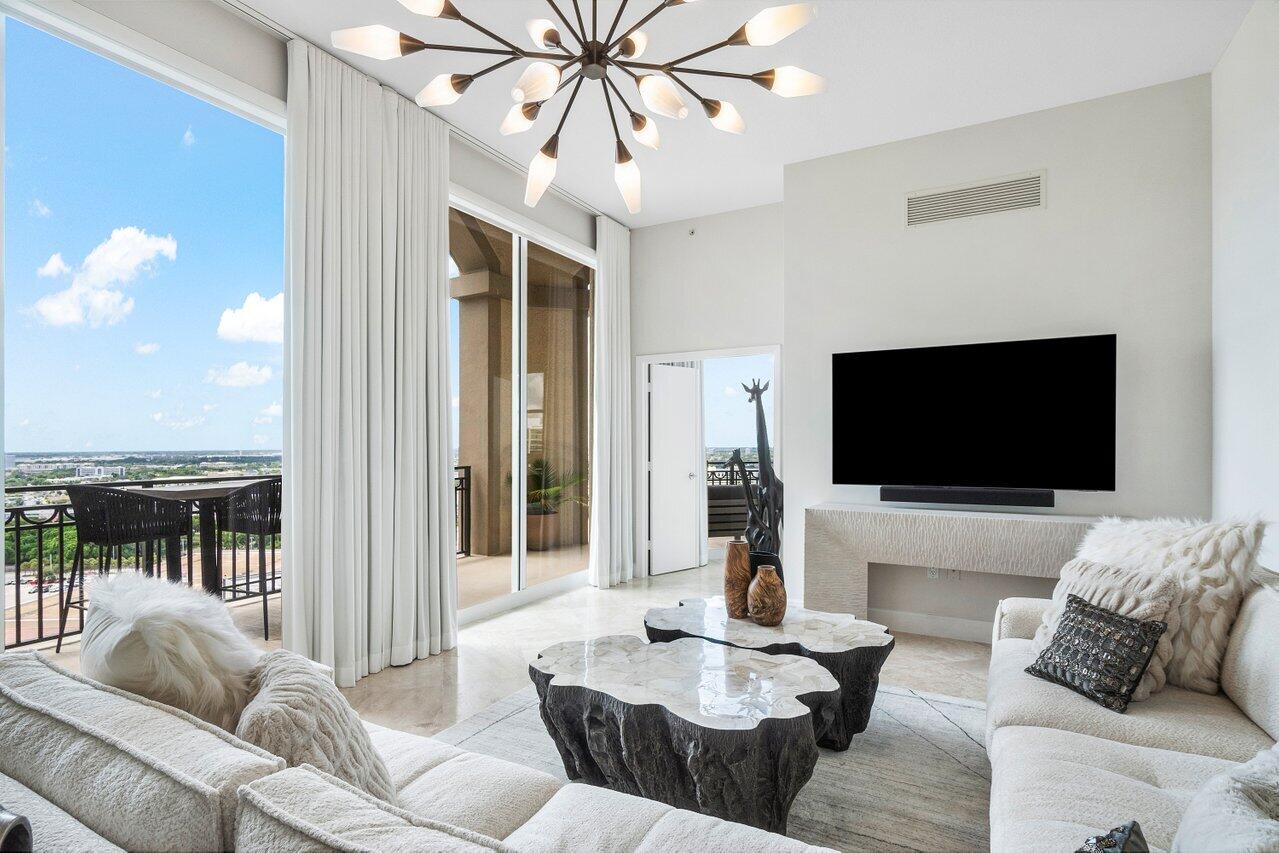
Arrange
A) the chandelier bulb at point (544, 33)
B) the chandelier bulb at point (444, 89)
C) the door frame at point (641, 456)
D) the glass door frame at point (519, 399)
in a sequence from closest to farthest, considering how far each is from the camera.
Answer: the chandelier bulb at point (544, 33) < the chandelier bulb at point (444, 89) < the glass door frame at point (519, 399) < the door frame at point (641, 456)

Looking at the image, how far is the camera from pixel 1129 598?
203cm

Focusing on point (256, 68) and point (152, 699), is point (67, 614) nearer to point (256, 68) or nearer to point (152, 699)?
point (152, 699)

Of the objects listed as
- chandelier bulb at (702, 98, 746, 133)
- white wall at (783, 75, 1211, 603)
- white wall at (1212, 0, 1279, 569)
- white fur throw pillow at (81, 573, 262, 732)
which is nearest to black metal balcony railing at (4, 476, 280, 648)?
white fur throw pillow at (81, 573, 262, 732)

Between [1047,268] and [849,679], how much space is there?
263 centimetres

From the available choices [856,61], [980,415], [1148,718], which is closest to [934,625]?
[980,415]

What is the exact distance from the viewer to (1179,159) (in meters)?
3.37

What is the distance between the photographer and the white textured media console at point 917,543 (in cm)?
339

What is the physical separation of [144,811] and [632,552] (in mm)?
4955

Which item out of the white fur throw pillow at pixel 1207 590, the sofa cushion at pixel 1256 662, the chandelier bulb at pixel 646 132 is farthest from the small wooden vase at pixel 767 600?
the chandelier bulb at pixel 646 132

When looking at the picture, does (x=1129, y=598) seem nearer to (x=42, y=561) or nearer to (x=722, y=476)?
(x=42, y=561)

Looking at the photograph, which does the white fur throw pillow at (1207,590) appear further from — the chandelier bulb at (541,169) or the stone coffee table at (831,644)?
the chandelier bulb at (541,169)

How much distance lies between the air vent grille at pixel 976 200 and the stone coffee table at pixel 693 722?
9.62 ft

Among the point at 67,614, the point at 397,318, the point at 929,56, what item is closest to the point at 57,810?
the point at 67,614

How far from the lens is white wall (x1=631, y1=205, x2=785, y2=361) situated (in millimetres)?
5105
